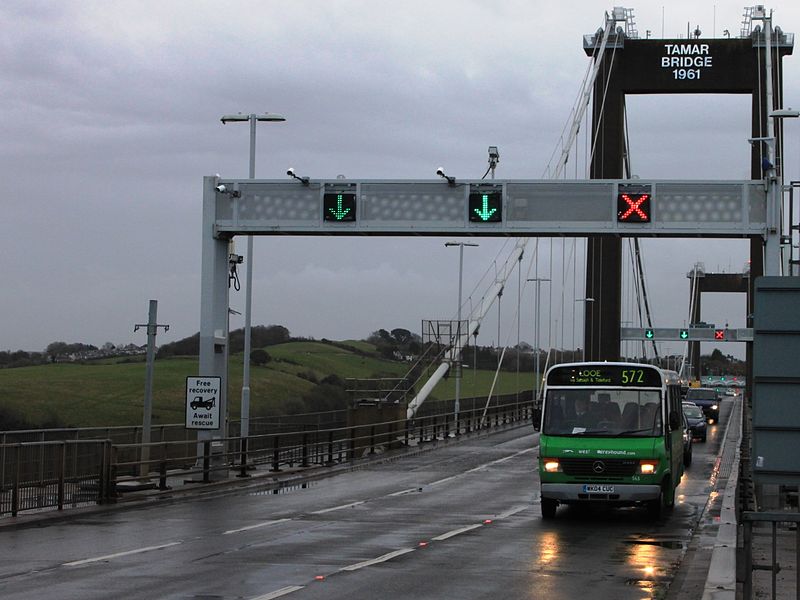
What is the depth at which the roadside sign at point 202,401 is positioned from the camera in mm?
28953

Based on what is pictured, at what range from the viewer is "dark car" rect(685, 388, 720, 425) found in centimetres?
7231

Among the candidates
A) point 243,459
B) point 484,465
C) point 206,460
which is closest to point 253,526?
point 206,460

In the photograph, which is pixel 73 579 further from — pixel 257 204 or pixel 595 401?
pixel 257 204

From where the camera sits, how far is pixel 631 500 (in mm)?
Result: 21141

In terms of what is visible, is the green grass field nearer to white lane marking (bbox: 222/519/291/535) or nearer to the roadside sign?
the roadside sign

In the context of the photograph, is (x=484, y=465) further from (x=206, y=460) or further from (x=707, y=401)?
(x=707, y=401)

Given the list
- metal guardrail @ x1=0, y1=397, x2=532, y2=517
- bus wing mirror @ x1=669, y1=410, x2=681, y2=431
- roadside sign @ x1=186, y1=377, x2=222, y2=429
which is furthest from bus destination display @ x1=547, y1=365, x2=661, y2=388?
roadside sign @ x1=186, y1=377, x2=222, y2=429

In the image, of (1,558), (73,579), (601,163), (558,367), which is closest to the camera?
(73,579)

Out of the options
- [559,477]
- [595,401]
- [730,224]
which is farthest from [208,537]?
[730,224]

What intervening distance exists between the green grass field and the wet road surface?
142 ft

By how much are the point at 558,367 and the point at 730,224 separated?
11.0 m

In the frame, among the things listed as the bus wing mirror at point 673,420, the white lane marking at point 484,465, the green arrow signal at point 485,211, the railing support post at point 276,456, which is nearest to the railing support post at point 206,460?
the railing support post at point 276,456

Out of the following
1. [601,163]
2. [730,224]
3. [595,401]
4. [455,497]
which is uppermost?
[601,163]

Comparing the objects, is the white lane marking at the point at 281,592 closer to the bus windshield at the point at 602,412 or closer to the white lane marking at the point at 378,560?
the white lane marking at the point at 378,560
